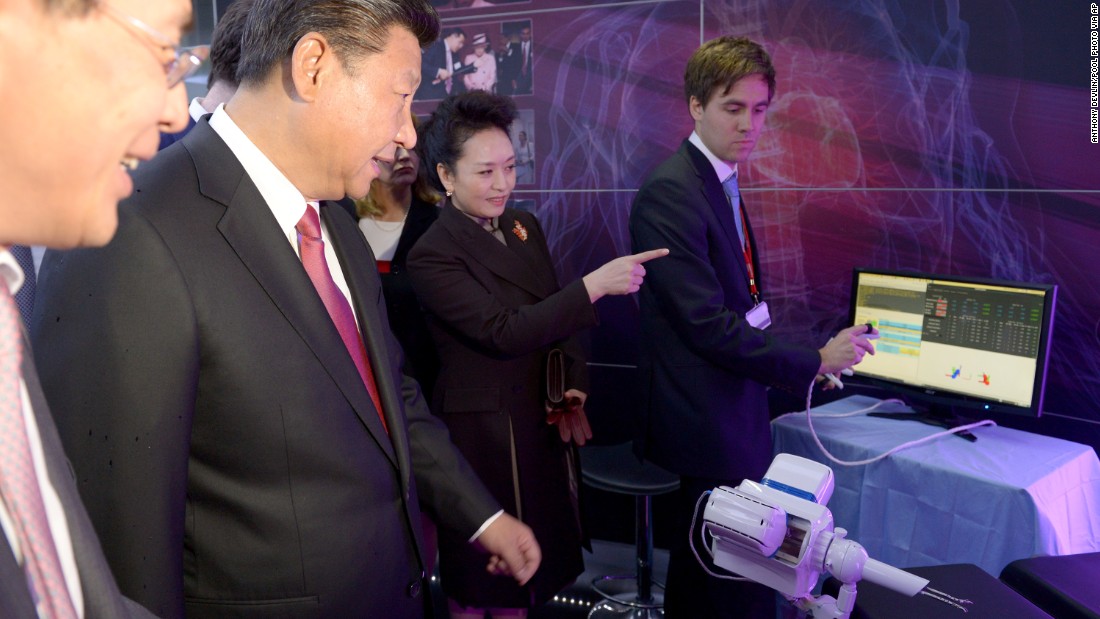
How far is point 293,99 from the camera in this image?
49.0 inches

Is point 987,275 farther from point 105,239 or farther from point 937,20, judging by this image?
point 105,239

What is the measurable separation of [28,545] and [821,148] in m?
3.04

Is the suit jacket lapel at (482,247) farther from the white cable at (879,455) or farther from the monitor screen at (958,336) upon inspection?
the monitor screen at (958,336)

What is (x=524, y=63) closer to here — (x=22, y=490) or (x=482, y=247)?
(x=482, y=247)

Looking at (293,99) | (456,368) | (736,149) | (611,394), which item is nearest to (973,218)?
(736,149)

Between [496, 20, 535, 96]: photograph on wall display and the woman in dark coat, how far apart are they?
1.22 metres

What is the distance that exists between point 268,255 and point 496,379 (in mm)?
1340

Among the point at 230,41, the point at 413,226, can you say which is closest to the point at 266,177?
the point at 230,41

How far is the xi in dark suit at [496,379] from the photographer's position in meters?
2.39

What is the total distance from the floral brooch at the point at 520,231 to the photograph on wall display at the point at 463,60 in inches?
51.1

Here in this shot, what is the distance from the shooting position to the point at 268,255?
119cm

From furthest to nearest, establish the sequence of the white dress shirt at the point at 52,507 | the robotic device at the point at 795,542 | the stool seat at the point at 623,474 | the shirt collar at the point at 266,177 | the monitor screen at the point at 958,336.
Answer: the stool seat at the point at 623,474, the monitor screen at the point at 958,336, the shirt collar at the point at 266,177, the robotic device at the point at 795,542, the white dress shirt at the point at 52,507

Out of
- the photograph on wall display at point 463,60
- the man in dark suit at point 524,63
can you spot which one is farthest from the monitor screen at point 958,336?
the photograph on wall display at point 463,60

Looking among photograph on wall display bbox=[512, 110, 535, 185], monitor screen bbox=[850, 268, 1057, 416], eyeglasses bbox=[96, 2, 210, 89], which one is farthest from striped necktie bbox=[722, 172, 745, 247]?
eyeglasses bbox=[96, 2, 210, 89]
